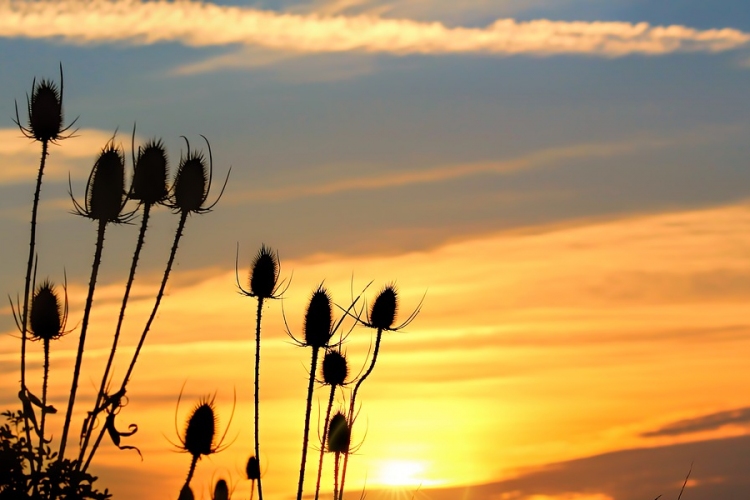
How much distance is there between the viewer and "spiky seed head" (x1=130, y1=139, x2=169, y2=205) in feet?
39.6

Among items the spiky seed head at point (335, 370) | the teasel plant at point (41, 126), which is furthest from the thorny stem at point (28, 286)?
the spiky seed head at point (335, 370)

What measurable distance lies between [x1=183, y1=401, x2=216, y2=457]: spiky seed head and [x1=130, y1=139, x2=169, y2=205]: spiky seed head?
10.5 ft

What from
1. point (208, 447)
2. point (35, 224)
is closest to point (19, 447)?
point (35, 224)

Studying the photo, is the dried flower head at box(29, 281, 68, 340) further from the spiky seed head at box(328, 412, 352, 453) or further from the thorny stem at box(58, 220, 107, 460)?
the spiky seed head at box(328, 412, 352, 453)

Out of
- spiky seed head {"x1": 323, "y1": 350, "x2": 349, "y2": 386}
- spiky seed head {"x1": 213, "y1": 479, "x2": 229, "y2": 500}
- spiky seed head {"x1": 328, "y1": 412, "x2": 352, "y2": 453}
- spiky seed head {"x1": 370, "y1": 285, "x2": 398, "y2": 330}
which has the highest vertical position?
spiky seed head {"x1": 370, "y1": 285, "x2": 398, "y2": 330}

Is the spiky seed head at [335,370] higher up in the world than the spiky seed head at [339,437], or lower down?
higher up

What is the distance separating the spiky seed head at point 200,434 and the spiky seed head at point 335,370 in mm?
5007

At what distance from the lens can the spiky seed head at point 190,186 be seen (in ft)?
41.6

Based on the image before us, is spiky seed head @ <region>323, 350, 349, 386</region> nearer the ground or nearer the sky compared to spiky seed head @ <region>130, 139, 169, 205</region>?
nearer the ground

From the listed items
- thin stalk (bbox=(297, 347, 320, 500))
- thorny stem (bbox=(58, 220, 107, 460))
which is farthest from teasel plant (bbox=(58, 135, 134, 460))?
thin stalk (bbox=(297, 347, 320, 500))

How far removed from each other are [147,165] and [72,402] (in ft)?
9.22

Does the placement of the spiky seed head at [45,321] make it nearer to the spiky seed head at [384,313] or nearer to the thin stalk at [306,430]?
the thin stalk at [306,430]

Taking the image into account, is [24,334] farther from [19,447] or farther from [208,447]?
[208,447]

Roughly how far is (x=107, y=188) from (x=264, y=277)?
17.3ft
